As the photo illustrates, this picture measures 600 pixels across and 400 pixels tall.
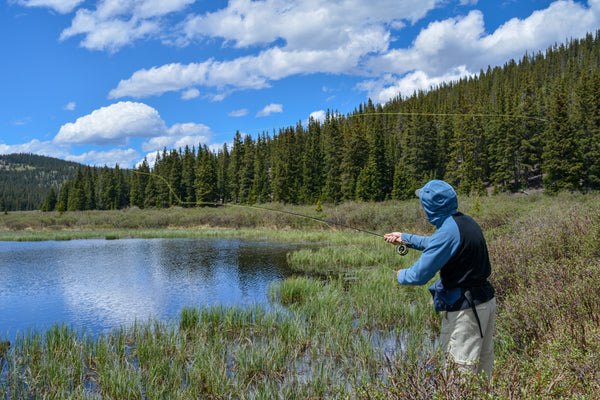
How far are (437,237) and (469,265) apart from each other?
0.39 m

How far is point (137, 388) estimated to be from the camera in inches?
197

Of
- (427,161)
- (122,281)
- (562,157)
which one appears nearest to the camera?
(122,281)

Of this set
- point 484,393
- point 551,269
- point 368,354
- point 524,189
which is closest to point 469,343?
point 484,393

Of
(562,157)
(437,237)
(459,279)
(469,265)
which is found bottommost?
(459,279)

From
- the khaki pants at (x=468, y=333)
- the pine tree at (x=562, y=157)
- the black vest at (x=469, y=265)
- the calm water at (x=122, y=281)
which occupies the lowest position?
the calm water at (x=122, y=281)

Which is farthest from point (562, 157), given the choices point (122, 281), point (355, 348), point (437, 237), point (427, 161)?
point (437, 237)

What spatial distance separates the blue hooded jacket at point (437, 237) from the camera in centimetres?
317

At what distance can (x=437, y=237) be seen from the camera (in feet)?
10.5

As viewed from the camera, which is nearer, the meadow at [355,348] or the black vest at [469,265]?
the meadow at [355,348]

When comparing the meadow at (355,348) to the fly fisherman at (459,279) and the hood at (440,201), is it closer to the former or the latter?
the fly fisherman at (459,279)

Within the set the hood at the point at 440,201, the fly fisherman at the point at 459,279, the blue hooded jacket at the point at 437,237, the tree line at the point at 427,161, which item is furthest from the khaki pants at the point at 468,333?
the tree line at the point at 427,161

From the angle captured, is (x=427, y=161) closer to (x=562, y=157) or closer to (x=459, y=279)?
(x=562, y=157)

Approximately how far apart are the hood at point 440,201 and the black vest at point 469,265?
112mm

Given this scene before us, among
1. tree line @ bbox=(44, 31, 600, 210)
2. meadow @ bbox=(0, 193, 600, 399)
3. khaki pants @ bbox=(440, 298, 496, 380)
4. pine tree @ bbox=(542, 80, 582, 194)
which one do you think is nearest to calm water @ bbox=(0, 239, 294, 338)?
meadow @ bbox=(0, 193, 600, 399)
